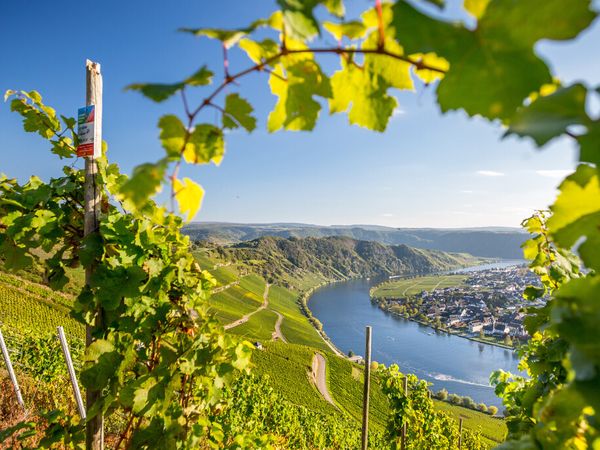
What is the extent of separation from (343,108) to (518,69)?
0.34m

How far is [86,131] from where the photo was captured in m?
2.30

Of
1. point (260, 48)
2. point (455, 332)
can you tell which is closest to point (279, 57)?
point (260, 48)

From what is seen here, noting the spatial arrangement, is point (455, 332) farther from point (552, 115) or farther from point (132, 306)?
point (552, 115)

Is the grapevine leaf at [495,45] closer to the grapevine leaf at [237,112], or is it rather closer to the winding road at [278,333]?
the grapevine leaf at [237,112]

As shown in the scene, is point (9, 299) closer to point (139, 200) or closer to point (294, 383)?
point (294, 383)

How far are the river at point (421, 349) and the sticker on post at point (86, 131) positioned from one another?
68.1 meters

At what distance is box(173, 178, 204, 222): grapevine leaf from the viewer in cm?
64

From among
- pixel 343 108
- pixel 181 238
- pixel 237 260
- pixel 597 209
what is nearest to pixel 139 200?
pixel 343 108

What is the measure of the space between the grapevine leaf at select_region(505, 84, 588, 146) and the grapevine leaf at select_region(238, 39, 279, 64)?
40cm

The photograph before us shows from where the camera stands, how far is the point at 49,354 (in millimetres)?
12539

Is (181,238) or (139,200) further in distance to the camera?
(181,238)

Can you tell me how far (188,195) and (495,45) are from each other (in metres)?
Answer: 0.51

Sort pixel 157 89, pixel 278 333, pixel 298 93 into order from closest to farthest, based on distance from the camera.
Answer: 1. pixel 157 89
2. pixel 298 93
3. pixel 278 333

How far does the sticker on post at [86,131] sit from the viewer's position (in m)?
2.28
